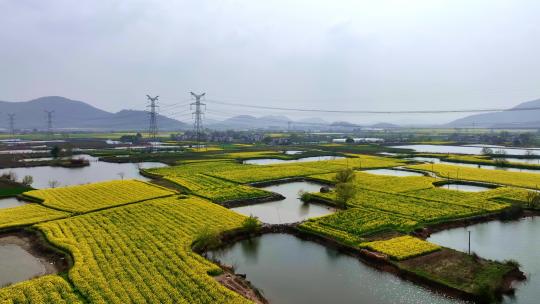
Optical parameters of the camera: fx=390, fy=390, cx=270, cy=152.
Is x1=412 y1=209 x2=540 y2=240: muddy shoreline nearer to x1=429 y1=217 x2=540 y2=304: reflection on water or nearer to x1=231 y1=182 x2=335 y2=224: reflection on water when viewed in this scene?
x1=429 y1=217 x2=540 y2=304: reflection on water

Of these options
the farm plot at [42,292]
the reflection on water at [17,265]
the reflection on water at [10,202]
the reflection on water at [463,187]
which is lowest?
the reflection on water at [17,265]

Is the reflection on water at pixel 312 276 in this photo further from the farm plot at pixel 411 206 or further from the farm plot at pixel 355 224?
the farm plot at pixel 411 206

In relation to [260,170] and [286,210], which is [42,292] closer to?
[286,210]

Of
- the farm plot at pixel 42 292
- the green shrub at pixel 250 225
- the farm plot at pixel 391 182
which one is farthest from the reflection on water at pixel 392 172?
the farm plot at pixel 42 292

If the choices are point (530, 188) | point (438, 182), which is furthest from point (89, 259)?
point (530, 188)

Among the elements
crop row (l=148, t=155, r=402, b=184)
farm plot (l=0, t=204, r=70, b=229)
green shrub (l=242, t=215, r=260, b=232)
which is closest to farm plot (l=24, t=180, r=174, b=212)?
farm plot (l=0, t=204, r=70, b=229)
